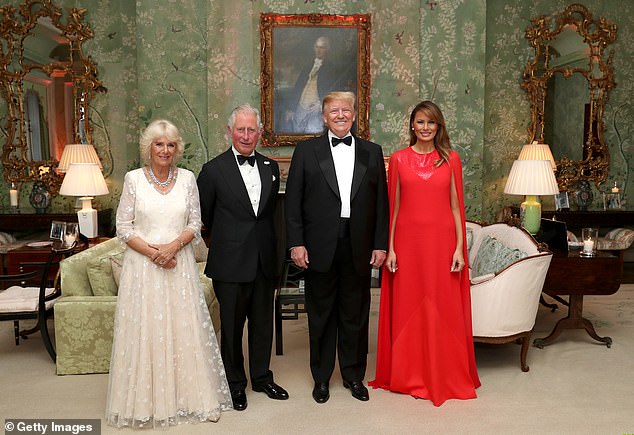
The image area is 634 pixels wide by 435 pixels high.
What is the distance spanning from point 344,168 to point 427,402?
1.37m

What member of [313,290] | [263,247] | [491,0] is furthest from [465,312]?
[491,0]

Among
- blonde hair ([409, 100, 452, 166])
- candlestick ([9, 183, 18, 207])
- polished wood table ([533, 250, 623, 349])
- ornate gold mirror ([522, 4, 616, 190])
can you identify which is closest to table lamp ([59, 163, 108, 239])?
candlestick ([9, 183, 18, 207])

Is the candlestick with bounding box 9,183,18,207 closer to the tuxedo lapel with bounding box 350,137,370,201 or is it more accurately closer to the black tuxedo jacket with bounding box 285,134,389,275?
the black tuxedo jacket with bounding box 285,134,389,275

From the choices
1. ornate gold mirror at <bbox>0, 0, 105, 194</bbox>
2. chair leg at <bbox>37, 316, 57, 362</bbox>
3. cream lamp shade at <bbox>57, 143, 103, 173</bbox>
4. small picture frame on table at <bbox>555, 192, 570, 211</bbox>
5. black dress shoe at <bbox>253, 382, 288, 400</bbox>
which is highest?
ornate gold mirror at <bbox>0, 0, 105, 194</bbox>

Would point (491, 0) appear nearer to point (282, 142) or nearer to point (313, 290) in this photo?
point (282, 142)

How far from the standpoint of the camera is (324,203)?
302 cm

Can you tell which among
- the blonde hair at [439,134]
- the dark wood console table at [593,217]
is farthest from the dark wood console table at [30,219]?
the dark wood console table at [593,217]

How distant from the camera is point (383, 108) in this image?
246 inches

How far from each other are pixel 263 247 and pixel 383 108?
143 inches

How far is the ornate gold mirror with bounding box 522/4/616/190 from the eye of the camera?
6.72 meters

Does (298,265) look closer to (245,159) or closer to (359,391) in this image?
(245,159)

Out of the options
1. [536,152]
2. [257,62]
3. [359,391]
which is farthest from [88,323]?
[536,152]

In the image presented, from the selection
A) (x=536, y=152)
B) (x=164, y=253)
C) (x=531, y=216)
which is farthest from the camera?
(x=536, y=152)

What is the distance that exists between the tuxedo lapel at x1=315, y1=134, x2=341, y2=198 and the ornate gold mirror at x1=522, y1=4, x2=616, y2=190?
4.49 meters
